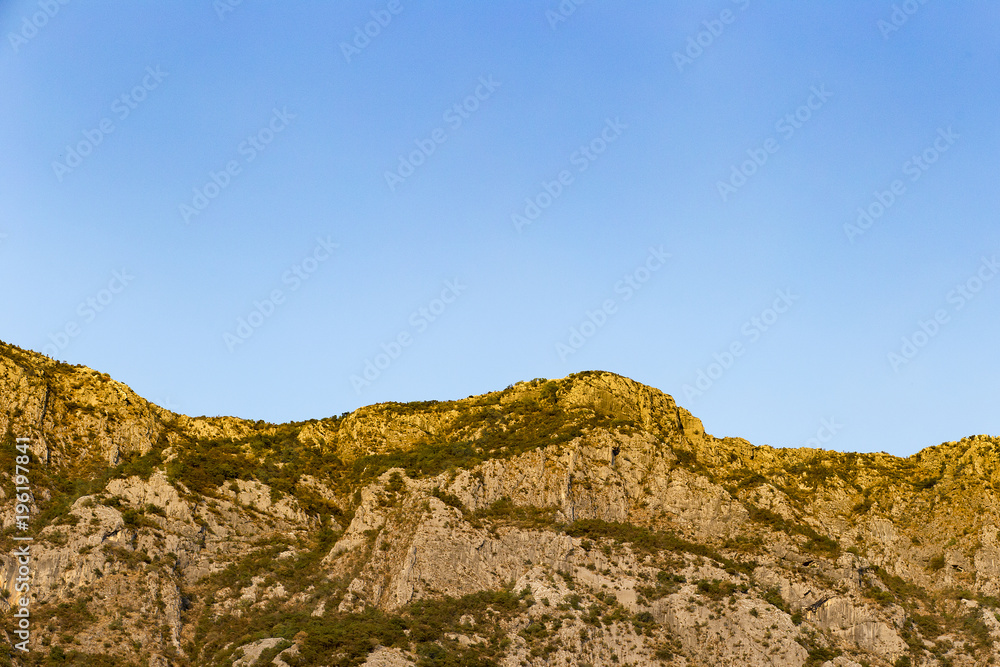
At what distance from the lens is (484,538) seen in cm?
9638

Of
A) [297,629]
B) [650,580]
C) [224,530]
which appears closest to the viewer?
[297,629]

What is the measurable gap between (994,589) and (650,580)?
32303mm

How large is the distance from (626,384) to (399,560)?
37.7m

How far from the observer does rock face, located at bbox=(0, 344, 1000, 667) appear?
8675 cm

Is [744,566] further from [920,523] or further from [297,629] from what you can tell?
[297,629]

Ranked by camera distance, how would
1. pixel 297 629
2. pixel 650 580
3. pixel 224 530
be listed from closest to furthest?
pixel 297 629, pixel 650 580, pixel 224 530

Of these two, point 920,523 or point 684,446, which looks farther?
point 684,446

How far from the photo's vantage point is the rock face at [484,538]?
86750 millimetres

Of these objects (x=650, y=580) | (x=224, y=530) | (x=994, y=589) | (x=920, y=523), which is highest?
(x=920, y=523)

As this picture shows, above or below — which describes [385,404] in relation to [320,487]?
above

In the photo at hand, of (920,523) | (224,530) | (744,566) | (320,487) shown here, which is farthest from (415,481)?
(920,523)

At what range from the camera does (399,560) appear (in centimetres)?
9412

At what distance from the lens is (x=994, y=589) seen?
9588 centimetres

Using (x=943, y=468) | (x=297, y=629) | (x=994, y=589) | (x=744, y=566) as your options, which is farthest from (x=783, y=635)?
(x=297, y=629)
